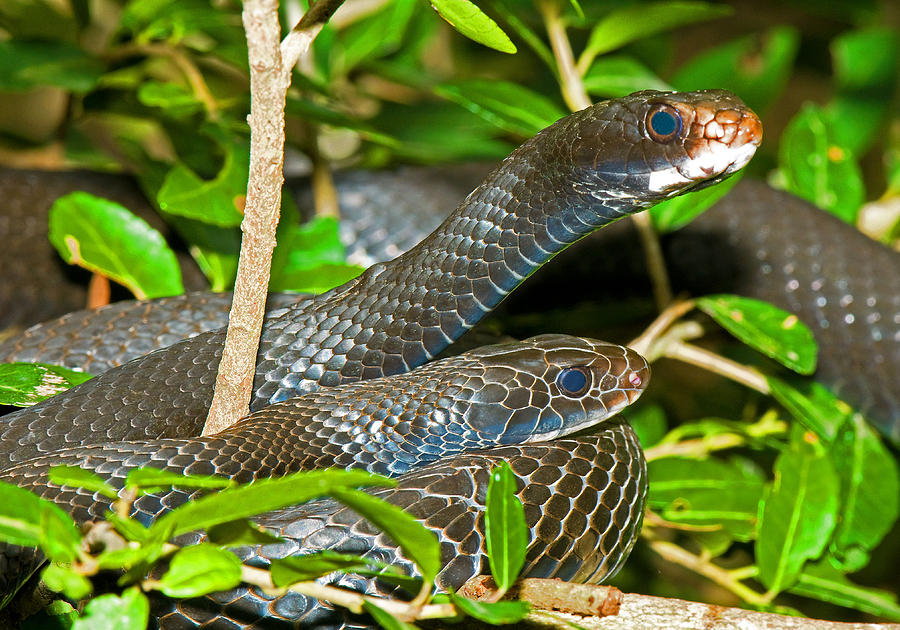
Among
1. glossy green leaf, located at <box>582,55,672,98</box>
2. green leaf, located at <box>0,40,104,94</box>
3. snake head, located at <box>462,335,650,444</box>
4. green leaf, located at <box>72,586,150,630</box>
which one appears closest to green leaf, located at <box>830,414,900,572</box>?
snake head, located at <box>462,335,650,444</box>

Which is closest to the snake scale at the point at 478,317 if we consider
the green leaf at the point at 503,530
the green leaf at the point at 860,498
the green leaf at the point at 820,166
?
the green leaf at the point at 503,530

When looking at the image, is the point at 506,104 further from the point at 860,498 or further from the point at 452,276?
the point at 860,498

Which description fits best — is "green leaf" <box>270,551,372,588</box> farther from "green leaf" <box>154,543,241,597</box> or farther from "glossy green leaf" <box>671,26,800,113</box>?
"glossy green leaf" <box>671,26,800,113</box>

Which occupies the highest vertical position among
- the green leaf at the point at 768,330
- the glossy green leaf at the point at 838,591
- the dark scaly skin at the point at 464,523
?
the green leaf at the point at 768,330

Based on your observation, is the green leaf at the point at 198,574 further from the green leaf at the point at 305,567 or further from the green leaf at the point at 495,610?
the green leaf at the point at 495,610

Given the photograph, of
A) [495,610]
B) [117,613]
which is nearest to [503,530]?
[495,610]

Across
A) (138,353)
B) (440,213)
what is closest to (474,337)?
(138,353)
